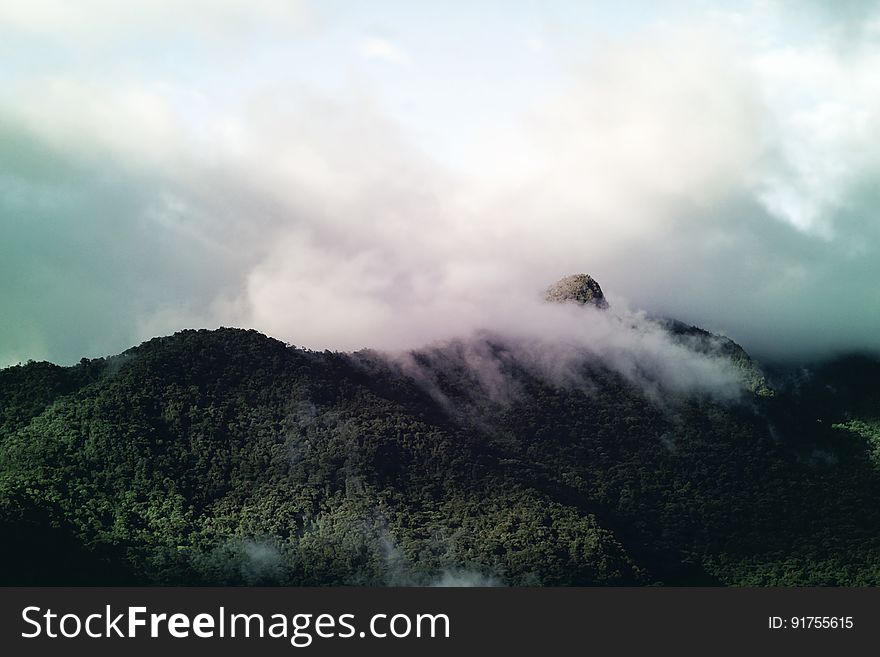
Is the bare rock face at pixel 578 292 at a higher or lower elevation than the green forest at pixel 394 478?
higher

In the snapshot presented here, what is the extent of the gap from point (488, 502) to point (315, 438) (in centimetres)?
1156

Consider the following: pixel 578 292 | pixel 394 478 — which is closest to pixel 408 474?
pixel 394 478

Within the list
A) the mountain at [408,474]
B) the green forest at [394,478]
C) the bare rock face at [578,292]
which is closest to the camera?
the green forest at [394,478]

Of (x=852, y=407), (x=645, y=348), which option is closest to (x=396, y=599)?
(x=645, y=348)

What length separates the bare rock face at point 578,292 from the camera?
9269 cm

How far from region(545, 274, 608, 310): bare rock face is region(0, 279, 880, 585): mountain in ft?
24.5

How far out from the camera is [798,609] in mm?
45531

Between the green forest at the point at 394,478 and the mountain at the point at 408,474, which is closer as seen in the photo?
the green forest at the point at 394,478

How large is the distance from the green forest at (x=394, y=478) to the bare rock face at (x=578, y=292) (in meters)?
8.39

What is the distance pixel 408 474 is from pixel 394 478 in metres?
1.03

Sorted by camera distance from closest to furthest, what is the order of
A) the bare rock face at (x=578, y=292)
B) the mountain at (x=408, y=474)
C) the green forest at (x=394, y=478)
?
the green forest at (x=394, y=478) < the mountain at (x=408, y=474) < the bare rock face at (x=578, y=292)

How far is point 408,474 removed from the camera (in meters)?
65.1

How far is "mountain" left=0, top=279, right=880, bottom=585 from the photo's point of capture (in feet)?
182

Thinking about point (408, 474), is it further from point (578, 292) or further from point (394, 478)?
point (578, 292)
